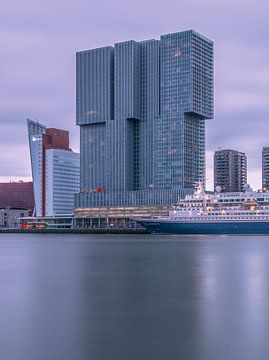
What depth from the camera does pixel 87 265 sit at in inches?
2223

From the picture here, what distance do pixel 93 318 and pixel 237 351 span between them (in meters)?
7.76

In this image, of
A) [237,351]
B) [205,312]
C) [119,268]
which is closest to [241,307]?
[205,312]

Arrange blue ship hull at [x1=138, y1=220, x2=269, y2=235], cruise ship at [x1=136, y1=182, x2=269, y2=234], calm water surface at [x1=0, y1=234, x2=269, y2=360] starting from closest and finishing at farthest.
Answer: calm water surface at [x1=0, y1=234, x2=269, y2=360], blue ship hull at [x1=138, y1=220, x2=269, y2=235], cruise ship at [x1=136, y1=182, x2=269, y2=234]

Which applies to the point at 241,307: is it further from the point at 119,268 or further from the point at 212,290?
the point at 119,268

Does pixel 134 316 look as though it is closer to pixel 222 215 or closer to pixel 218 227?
pixel 218 227

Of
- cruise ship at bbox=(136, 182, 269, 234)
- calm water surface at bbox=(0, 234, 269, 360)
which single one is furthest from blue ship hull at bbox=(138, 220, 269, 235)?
calm water surface at bbox=(0, 234, 269, 360)

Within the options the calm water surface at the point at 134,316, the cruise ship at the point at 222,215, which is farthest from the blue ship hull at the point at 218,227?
the calm water surface at the point at 134,316

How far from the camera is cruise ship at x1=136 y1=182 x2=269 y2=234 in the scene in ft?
543

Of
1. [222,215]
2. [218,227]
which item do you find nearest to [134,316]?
[218,227]

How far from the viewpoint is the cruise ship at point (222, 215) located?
165375mm

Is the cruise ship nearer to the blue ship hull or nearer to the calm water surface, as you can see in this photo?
the blue ship hull

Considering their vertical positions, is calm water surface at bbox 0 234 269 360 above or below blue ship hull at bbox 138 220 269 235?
above

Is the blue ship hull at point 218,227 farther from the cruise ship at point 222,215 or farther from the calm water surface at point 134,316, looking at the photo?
the calm water surface at point 134,316

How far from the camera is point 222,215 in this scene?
168 m
